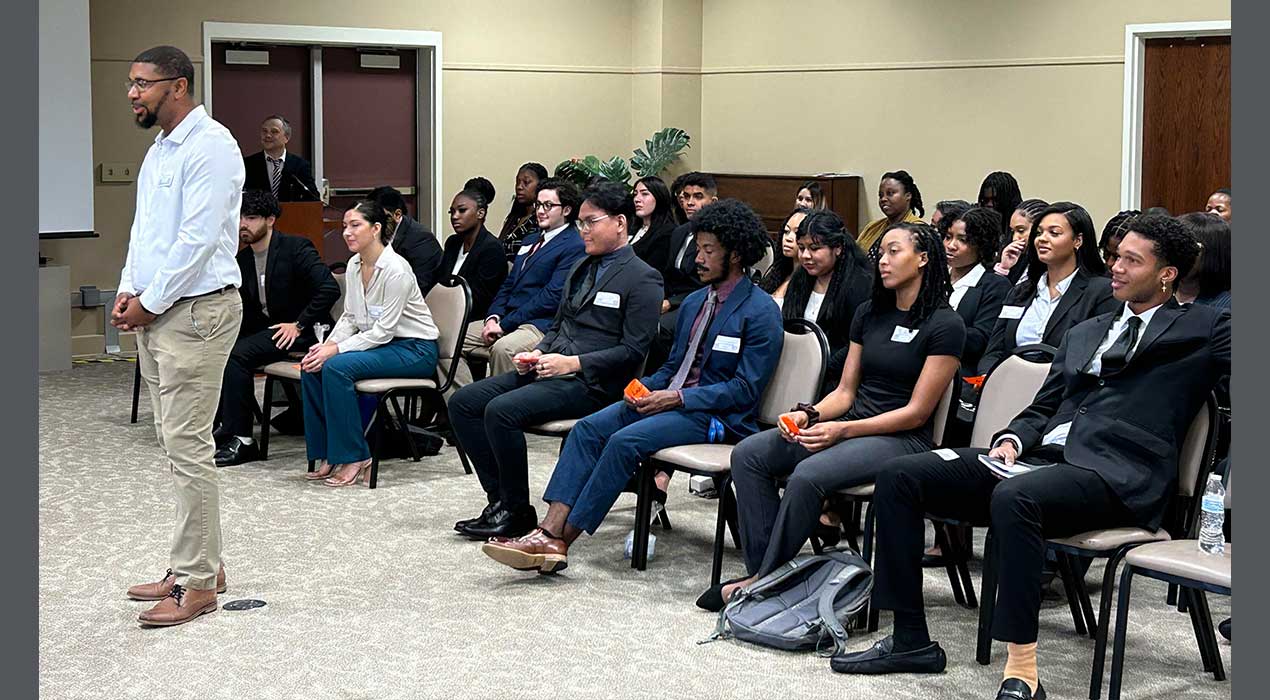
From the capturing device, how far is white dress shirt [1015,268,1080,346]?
5250 millimetres

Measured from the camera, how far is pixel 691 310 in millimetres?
5016

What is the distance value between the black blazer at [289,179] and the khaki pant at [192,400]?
5.61 m

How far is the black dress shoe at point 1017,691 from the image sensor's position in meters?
3.54

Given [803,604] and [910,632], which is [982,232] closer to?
[803,604]

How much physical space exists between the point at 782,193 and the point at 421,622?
7.29 meters

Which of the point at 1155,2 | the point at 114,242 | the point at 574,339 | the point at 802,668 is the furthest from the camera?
the point at 114,242

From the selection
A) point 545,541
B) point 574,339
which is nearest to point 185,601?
point 545,541

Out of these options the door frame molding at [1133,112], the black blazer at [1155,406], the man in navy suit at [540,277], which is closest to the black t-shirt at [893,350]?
the black blazer at [1155,406]

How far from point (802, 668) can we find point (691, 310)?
1.49 meters

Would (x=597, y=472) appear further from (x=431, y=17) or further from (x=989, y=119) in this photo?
(x=431, y=17)

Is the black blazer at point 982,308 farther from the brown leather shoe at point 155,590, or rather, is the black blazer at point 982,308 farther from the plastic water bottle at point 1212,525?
the brown leather shoe at point 155,590

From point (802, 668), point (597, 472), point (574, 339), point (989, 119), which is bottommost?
point (802, 668)

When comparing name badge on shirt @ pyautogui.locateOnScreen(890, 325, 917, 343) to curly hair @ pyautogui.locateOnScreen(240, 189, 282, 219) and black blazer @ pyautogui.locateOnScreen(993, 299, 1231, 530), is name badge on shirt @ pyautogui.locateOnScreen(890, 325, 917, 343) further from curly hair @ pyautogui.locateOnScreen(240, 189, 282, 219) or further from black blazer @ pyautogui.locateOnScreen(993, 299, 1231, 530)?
curly hair @ pyautogui.locateOnScreen(240, 189, 282, 219)

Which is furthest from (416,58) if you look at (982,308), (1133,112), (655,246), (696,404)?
(696,404)
